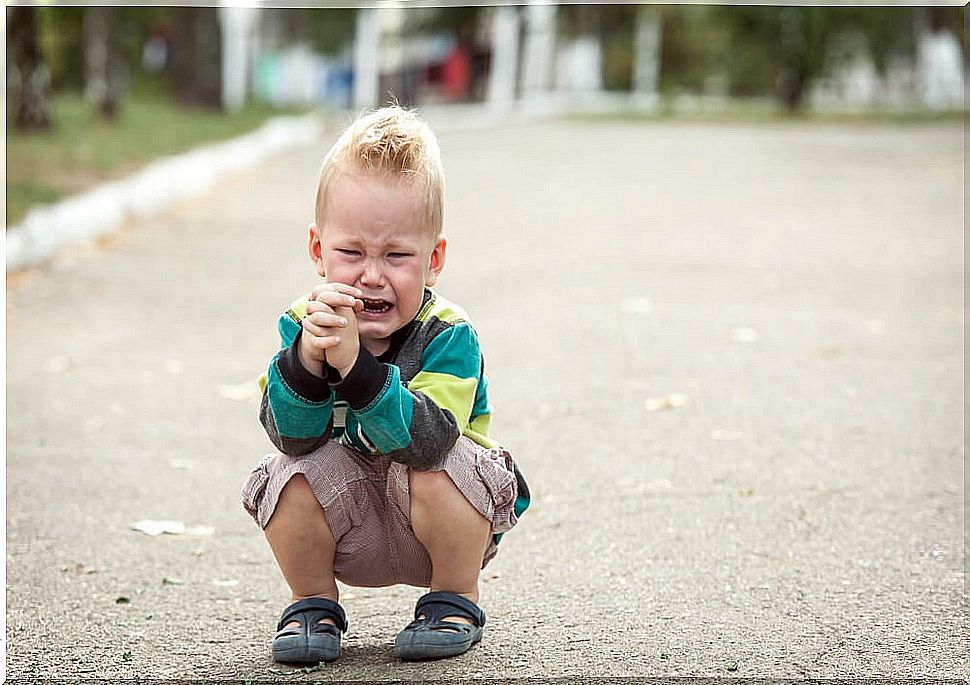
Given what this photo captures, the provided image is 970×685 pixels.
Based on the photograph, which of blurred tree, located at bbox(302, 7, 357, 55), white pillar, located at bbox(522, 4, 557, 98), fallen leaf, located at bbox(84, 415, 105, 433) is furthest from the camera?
blurred tree, located at bbox(302, 7, 357, 55)

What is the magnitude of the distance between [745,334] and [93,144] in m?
8.97

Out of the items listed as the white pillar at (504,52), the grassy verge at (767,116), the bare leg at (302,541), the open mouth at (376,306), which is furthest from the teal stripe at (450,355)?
the white pillar at (504,52)

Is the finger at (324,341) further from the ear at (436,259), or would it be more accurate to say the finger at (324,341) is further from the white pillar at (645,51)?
the white pillar at (645,51)

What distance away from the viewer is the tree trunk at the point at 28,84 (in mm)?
12945

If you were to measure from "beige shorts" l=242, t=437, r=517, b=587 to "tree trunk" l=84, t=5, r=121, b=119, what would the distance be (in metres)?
15.3

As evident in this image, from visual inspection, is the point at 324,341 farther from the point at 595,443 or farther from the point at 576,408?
the point at 576,408

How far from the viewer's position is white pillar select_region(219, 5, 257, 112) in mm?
21578

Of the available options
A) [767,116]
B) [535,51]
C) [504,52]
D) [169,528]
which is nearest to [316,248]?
[169,528]

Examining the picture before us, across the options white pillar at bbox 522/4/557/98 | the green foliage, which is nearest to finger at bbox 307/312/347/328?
white pillar at bbox 522/4/557/98

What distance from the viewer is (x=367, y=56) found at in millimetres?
23125

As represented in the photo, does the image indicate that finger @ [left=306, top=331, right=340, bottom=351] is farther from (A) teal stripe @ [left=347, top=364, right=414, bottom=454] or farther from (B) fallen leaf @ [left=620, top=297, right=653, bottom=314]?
(B) fallen leaf @ [left=620, top=297, right=653, bottom=314]

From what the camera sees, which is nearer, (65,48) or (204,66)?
(204,66)

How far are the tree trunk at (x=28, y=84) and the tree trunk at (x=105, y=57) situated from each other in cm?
292

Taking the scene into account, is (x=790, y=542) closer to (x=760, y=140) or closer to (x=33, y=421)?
(x=33, y=421)
